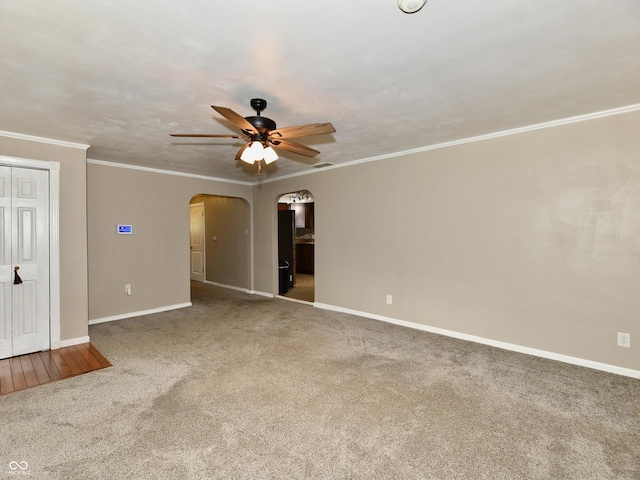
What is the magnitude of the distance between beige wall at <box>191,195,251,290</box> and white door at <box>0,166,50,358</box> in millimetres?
3634

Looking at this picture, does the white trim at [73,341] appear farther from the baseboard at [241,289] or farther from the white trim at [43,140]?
the baseboard at [241,289]

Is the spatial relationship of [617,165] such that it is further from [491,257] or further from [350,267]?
[350,267]

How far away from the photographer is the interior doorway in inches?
267

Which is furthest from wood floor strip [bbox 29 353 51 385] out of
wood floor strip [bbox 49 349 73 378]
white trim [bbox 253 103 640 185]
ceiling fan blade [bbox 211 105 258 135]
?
white trim [bbox 253 103 640 185]

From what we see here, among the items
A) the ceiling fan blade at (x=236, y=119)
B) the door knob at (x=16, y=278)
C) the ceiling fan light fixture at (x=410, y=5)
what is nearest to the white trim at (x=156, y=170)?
the door knob at (x=16, y=278)

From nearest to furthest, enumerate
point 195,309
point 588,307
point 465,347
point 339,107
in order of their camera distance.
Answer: point 339,107 → point 588,307 → point 465,347 → point 195,309

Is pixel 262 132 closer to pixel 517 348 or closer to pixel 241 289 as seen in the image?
pixel 517 348

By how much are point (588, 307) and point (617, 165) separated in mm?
1389

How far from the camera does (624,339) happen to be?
2.97m

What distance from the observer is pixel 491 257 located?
373cm

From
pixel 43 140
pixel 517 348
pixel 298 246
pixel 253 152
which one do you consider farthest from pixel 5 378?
pixel 298 246

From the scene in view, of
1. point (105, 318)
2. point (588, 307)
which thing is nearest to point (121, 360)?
point (105, 318)

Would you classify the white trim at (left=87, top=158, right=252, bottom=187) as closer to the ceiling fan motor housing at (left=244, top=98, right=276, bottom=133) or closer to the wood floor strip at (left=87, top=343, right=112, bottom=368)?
the wood floor strip at (left=87, top=343, right=112, bottom=368)

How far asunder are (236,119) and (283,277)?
4754 mm
